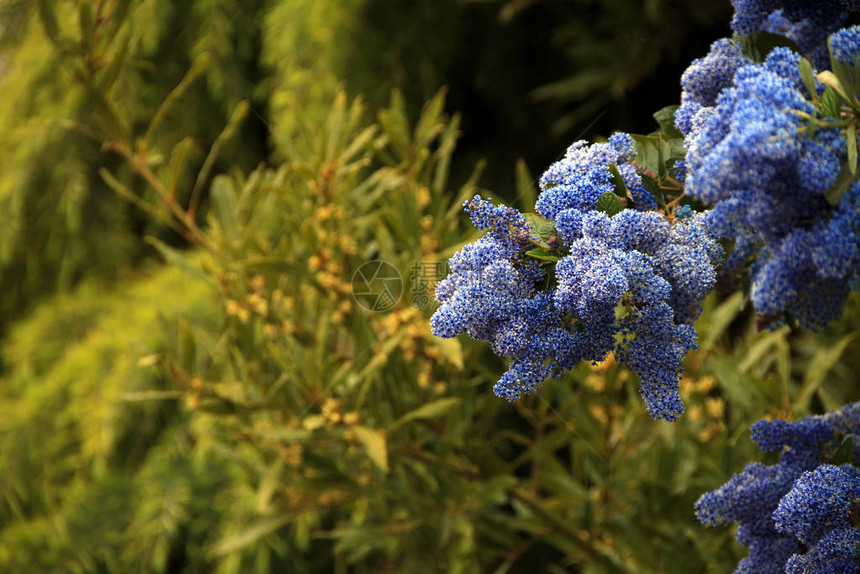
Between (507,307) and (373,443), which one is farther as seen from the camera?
(373,443)

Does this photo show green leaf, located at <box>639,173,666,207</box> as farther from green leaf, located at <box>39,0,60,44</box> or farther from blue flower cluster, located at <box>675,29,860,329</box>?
green leaf, located at <box>39,0,60,44</box>

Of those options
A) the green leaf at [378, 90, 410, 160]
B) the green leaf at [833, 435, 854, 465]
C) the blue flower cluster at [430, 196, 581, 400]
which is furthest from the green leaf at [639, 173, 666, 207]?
the green leaf at [378, 90, 410, 160]

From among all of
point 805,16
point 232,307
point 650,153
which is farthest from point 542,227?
point 232,307

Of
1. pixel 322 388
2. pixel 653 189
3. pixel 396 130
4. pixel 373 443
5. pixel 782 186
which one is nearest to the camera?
pixel 782 186

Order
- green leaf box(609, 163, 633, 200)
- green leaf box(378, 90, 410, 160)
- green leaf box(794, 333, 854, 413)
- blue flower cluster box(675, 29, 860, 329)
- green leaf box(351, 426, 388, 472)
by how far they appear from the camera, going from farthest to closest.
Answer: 1. green leaf box(378, 90, 410, 160)
2. green leaf box(794, 333, 854, 413)
3. green leaf box(351, 426, 388, 472)
4. green leaf box(609, 163, 633, 200)
5. blue flower cluster box(675, 29, 860, 329)

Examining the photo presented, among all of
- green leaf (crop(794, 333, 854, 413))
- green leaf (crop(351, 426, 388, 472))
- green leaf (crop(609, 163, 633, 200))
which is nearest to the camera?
green leaf (crop(609, 163, 633, 200))

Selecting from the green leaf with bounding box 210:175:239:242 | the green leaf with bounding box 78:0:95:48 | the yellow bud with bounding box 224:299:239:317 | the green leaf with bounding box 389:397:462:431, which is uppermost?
the green leaf with bounding box 78:0:95:48

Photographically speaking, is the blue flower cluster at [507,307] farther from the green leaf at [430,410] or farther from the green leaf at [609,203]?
the green leaf at [430,410]

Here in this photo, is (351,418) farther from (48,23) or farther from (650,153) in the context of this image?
(48,23)
